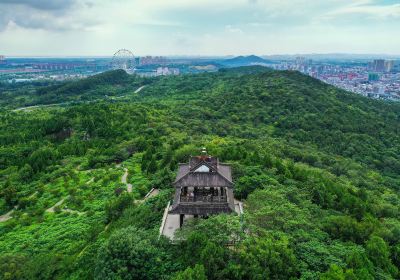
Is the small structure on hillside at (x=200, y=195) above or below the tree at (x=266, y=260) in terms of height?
above

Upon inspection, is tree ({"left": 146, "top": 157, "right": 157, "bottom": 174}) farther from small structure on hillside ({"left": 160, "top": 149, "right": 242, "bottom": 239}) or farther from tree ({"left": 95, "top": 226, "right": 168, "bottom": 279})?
tree ({"left": 95, "top": 226, "right": 168, "bottom": 279})

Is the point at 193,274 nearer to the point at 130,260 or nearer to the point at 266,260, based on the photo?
the point at 130,260

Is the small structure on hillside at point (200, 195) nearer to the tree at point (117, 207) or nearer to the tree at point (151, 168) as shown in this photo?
the tree at point (117, 207)

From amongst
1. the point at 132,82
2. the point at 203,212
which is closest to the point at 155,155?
the point at 203,212

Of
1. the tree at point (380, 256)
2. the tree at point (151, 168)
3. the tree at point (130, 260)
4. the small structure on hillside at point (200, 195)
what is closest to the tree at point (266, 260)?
the small structure on hillside at point (200, 195)

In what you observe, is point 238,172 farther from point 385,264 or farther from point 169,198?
point 385,264

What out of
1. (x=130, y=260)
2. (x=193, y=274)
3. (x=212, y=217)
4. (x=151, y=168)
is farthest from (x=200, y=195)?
(x=151, y=168)
